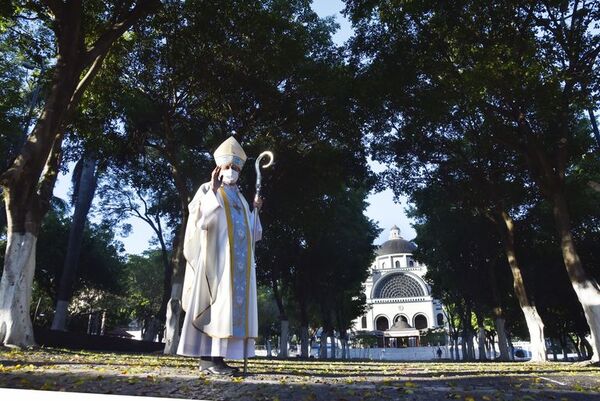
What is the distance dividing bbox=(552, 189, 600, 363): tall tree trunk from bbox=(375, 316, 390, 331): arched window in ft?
220

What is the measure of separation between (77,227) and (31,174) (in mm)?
13890

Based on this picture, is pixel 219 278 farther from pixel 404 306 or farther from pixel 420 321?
pixel 420 321

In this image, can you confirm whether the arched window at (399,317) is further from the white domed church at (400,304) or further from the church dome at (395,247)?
the church dome at (395,247)

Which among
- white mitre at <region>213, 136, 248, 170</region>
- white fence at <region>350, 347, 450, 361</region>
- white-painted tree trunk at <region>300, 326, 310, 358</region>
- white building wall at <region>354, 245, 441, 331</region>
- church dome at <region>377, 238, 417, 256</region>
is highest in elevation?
church dome at <region>377, 238, 417, 256</region>

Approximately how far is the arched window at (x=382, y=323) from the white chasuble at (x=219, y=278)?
245 feet

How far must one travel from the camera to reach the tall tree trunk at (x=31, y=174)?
8.95m

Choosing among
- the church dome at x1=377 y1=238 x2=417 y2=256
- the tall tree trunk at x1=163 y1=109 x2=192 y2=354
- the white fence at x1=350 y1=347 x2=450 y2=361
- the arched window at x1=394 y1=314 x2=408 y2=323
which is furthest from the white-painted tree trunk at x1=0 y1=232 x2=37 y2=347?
the church dome at x1=377 y1=238 x2=417 y2=256

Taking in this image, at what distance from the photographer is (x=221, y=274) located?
6117 mm

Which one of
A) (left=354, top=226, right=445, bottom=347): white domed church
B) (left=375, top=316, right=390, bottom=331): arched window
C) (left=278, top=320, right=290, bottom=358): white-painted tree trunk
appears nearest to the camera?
(left=278, top=320, right=290, bottom=358): white-painted tree trunk

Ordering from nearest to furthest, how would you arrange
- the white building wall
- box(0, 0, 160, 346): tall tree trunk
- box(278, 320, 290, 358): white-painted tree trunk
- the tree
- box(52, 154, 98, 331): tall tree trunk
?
box(0, 0, 160, 346): tall tree trunk → the tree → box(52, 154, 98, 331): tall tree trunk → box(278, 320, 290, 358): white-painted tree trunk → the white building wall

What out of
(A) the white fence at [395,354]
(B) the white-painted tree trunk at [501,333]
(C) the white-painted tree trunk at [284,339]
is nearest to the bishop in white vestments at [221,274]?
(B) the white-painted tree trunk at [501,333]

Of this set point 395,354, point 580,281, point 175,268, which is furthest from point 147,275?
point 580,281

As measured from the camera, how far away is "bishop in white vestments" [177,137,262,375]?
5.84m

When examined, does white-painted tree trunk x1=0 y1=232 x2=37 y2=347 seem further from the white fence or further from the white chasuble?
the white fence
